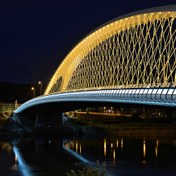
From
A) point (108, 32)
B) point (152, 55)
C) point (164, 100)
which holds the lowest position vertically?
point (164, 100)

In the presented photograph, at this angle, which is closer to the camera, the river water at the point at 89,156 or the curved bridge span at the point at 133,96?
the curved bridge span at the point at 133,96

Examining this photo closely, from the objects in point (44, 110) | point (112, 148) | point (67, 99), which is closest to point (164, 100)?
point (112, 148)

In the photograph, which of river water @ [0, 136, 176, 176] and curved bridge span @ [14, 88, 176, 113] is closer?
curved bridge span @ [14, 88, 176, 113]

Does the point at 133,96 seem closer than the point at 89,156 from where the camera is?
Yes

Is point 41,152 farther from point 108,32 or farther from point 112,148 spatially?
point 108,32

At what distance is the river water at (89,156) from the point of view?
141 feet

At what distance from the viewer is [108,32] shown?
210 ft

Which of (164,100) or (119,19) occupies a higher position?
(119,19)

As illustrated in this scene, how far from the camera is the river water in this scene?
43.0 meters

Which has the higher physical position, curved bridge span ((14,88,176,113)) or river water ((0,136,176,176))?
curved bridge span ((14,88,176,113))

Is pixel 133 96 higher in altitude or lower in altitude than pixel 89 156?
higher

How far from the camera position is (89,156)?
5216 centimetres

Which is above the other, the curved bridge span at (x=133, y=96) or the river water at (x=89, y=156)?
the curved bridge span at (x=133, y=96)

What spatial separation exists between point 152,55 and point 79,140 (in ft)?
90.1
